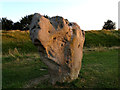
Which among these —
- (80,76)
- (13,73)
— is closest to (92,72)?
(80,76)

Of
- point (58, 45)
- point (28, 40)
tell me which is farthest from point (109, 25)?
point (58, 45)

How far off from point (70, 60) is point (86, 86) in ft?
4.66

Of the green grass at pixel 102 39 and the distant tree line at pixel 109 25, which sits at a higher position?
the distant tree line at pixel 109 25

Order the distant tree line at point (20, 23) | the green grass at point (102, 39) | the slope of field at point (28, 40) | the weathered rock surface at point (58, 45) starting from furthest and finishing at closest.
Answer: the distant tree line at point (20, 23)
the green grass at point (102, 39)
the slope of field at point (28, 40)
the weathered rock surface at point (58, 45)

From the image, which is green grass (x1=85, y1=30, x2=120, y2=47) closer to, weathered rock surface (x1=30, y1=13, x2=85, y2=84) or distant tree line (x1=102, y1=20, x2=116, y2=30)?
weathered rock surface (x1=30, y1=13, x2=85, y2=84)

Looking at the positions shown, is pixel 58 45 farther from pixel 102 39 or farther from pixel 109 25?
pixel 109 25

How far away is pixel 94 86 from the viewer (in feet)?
21.2

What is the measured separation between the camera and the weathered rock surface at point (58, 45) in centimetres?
591

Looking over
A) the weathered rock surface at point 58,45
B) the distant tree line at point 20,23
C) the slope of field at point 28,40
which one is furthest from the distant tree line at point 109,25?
the weathered rock surface at point 58,45

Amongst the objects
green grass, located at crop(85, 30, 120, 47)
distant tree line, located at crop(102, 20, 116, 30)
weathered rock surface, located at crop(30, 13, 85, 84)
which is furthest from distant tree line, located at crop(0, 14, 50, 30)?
weathered rock surface, located at crop(30, 13, 85, 84)

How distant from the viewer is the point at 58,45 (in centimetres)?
655

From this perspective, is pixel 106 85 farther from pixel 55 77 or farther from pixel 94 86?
pixel 55 77

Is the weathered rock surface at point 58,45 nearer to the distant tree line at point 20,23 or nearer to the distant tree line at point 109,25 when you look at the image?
the distant tree line at point 20,23

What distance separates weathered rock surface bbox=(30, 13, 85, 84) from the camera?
5.91 meters
